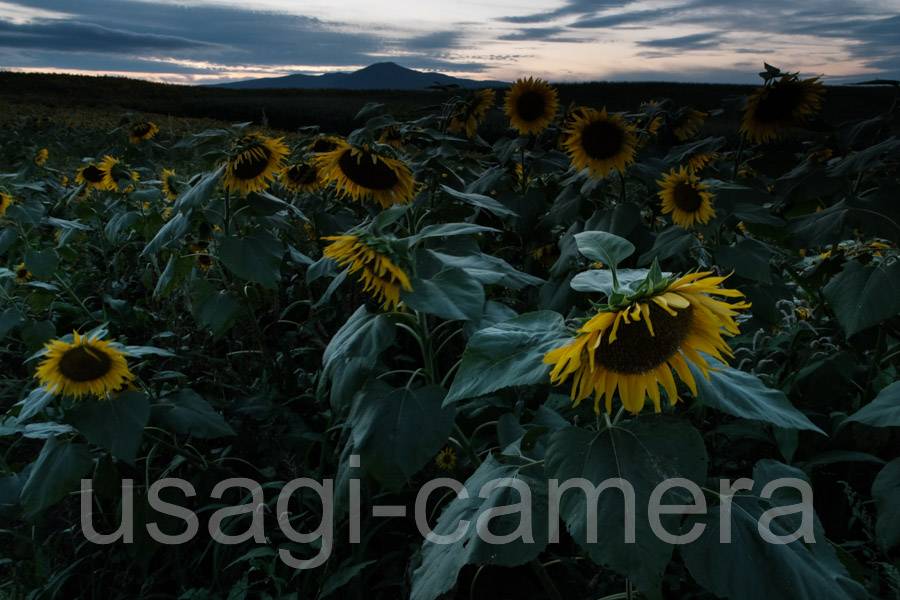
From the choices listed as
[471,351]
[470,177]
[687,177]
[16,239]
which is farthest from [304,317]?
[471,351]

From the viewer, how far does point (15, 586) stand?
1636 mm

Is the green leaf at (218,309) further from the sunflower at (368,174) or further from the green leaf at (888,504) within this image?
the green leaf at (888,504)

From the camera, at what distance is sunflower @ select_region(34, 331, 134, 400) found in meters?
1.67

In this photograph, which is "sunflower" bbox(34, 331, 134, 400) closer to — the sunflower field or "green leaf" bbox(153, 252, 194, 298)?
the sunflower field

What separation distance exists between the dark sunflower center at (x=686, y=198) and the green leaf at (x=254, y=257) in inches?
59.0

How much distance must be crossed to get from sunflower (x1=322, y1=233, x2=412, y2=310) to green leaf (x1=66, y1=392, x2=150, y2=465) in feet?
2.57

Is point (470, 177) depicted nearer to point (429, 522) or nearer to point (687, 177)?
point (687, 177)

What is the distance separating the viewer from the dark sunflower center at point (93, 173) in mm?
3623

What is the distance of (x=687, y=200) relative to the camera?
217 cm

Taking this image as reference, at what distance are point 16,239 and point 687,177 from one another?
123 inches

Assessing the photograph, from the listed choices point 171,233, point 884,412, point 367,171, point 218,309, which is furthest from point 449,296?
point 171,233

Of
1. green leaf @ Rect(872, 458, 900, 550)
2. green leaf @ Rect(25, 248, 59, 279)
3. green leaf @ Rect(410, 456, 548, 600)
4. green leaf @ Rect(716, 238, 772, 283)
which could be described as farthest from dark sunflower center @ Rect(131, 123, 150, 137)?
green leaf @ Rect(872, 458, 900, 550)

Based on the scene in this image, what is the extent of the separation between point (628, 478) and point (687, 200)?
1591 millimetres

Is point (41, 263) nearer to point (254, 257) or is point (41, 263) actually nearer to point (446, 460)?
point (254, 257)
